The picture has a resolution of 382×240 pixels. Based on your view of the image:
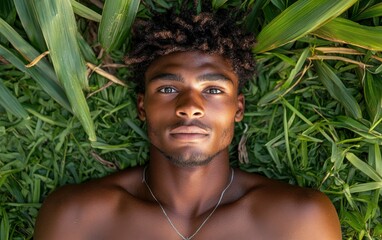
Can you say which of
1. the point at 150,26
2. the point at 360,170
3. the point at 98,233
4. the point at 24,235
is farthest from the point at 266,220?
the point at 24,235

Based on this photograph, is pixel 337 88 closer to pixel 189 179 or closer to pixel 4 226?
pixel 189 179

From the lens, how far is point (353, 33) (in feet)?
5.62

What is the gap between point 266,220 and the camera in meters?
1.83

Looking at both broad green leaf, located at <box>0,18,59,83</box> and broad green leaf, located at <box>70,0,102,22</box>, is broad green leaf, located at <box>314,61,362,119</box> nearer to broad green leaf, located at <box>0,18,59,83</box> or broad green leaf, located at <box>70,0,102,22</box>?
broad green leaf, located at <box>70,0,102,22</box>

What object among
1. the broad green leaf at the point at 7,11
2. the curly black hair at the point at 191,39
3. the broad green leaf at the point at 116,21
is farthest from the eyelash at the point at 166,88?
the broad green leaf at the point at 7,11

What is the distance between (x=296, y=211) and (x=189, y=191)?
1.16ft

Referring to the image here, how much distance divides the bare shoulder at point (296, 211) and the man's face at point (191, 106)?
0.24 m

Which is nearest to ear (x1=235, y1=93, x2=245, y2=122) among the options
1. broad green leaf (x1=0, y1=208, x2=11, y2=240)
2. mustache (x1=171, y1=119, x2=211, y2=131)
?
mustache (x1=171, y1=119, x2=211, y2=131)

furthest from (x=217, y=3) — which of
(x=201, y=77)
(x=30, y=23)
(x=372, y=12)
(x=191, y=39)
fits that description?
(x=30, y=23)

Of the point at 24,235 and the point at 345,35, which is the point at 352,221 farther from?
the point at 24,235

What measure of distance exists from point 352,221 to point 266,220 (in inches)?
12.0

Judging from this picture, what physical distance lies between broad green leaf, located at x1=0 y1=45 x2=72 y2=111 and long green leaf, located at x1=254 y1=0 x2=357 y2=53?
2.14 feet

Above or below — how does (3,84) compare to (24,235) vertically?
above

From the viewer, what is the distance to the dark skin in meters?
1.71
